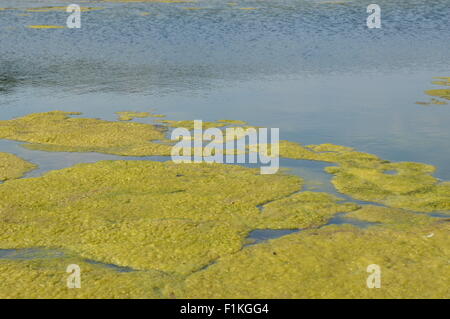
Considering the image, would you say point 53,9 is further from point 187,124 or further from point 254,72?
point 187,124

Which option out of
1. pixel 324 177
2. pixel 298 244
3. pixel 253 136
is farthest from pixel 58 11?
pixel 298 244

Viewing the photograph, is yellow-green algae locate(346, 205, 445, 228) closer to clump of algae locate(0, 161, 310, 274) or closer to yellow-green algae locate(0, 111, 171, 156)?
clump of algae locate(0, 161, 310, 274)

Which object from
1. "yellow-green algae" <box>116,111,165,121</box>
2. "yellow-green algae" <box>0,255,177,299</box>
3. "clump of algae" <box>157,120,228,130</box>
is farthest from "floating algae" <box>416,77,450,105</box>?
"yellow-green algae" <box>0,255,177,299</box>

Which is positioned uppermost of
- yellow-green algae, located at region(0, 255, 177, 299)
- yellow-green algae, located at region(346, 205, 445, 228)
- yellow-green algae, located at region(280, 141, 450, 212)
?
yellow-green algae, located at region(280, 141, 450, 212)

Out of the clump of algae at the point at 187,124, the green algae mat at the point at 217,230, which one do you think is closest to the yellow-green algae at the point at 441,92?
the green algae mat at the point at 217,230

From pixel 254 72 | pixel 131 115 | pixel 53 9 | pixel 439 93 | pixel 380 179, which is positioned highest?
pixel 53 9

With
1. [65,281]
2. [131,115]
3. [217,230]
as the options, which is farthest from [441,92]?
[65,281]
